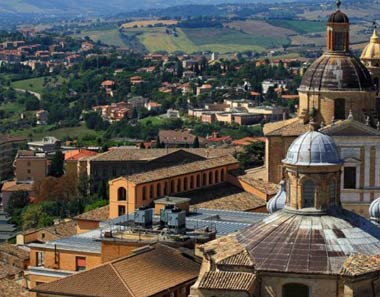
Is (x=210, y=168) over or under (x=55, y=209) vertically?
over

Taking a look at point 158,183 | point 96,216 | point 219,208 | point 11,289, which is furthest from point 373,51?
point 11,289

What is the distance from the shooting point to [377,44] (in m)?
68.3

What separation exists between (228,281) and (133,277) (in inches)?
437

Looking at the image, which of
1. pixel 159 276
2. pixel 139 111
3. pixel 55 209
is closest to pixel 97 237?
pixel 159 276

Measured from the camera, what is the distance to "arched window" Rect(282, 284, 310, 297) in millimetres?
27125

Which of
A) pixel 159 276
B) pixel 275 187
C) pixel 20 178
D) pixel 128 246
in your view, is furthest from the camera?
pixel 20 178

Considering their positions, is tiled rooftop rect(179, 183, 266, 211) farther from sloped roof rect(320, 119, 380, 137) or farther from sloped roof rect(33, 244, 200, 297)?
sloped roof rect(33, 244, 200, 297)

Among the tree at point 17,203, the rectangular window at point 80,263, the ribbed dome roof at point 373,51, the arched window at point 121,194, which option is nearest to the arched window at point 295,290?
the rectangular window at point 80,263

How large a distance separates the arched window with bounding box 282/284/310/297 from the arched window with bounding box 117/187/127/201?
31539mm

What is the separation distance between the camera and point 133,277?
37.8m

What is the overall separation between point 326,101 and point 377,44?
34.1 ft

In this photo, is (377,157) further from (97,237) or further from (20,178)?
(20,178)

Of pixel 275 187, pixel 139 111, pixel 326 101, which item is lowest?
pixel 139 111

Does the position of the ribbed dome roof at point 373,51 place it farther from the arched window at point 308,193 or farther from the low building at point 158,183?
the arched window at point 308,193
